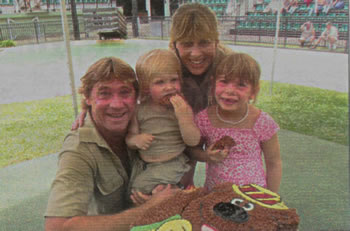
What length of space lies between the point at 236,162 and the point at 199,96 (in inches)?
9.5

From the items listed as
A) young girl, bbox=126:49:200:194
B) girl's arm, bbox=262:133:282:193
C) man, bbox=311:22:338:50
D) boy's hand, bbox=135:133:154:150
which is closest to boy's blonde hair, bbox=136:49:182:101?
young girl, bbox=126:49:200:194

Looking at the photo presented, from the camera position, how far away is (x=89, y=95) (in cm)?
85

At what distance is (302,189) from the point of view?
128 centimetres

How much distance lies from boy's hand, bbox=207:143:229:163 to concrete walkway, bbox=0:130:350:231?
1.16ft

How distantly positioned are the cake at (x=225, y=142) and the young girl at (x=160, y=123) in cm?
6

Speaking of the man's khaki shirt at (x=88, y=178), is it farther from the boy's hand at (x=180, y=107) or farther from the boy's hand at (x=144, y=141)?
the boy's hand at (x=180, y=107)

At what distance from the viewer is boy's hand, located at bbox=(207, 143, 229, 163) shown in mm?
849

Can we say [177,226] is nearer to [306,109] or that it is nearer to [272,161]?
[272,161]

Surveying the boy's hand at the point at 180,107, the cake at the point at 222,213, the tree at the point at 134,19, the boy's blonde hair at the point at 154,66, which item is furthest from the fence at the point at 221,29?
the cake at the point at 222,213

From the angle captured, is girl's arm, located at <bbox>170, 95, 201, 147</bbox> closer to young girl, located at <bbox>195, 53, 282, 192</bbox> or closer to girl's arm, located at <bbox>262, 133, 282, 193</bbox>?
young girl, located at <bbox>195, 53, 282, 192</bbox>

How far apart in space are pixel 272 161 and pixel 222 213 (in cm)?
34

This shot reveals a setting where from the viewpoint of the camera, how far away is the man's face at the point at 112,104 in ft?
2.65

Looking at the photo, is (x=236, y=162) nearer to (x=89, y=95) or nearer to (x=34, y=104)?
(x=89, y=95)

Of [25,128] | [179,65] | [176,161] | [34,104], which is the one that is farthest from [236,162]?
[25,128]
